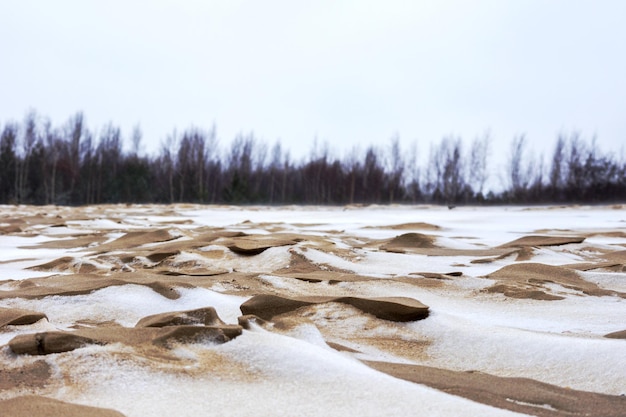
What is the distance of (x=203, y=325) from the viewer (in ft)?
3.79

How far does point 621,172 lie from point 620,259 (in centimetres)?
2130

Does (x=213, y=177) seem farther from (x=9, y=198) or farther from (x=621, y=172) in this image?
(x=621, y=172)

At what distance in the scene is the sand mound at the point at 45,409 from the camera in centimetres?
75

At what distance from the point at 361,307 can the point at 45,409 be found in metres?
0.87

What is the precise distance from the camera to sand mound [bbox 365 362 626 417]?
84 cm

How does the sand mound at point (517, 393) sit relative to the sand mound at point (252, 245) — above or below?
below

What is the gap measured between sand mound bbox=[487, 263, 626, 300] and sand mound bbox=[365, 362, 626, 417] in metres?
0.77

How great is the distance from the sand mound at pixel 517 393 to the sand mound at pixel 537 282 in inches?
30.5

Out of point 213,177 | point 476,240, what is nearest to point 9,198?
point 213,177

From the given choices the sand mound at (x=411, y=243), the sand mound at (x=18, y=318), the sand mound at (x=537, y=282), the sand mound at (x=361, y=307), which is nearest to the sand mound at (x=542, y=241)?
the sand mound at (x=411, y=243)

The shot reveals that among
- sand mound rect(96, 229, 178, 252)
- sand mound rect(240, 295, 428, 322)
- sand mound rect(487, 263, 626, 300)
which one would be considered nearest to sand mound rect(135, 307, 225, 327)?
sand mound rect(240, 295, 428, 322)

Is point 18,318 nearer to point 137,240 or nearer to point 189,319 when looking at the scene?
point 189,319

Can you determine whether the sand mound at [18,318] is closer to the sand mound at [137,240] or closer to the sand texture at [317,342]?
the sand texture at [317,342]

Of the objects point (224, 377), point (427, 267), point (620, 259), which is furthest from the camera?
point (620, 259)
